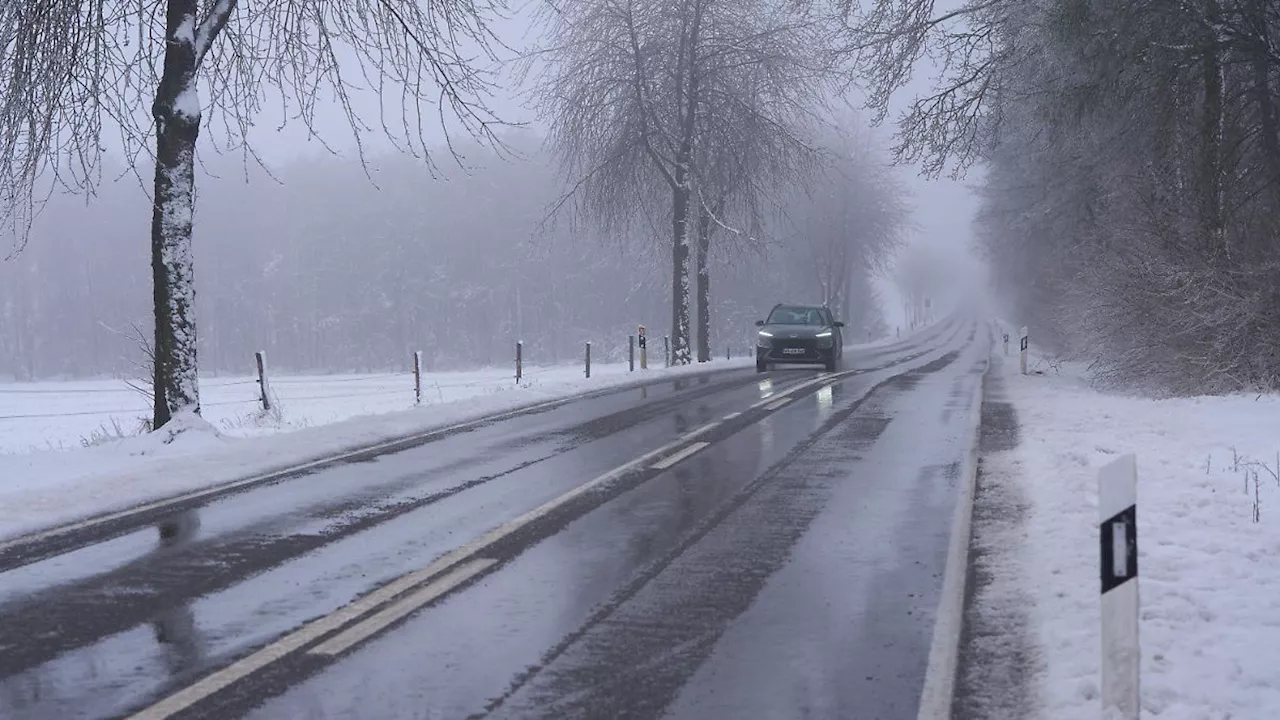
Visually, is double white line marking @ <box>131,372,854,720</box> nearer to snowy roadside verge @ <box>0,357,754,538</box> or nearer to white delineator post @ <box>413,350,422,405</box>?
snowy roadside verge @ <box>0,357,754,538</box>

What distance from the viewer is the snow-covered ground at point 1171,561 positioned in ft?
13.6

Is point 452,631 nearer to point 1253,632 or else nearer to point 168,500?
point 1253,632

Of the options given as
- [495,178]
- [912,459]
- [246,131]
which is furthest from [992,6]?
[495,178]

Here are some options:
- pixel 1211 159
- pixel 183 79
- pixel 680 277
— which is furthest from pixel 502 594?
pixel 680 277

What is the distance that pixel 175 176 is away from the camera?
11.8 meters

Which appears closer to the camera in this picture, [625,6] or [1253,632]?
[1253,632]

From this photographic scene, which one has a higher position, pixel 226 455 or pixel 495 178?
pixel 495 178

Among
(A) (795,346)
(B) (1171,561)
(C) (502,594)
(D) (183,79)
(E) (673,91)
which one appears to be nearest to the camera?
(C) (502,594)

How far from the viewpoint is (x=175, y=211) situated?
11.8 meters

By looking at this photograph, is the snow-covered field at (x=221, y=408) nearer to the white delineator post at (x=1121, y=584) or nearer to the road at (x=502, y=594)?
the road at (x=502, y=594)

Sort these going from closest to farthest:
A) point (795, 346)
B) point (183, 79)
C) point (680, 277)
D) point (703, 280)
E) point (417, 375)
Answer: point (183, 79), point (417, 375), point (795, 346), point (680, 277), point (703, 280)

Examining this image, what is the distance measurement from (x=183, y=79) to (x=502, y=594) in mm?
8729

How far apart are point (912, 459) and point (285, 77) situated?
847cm

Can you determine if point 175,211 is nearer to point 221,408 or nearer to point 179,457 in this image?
point 179,457
